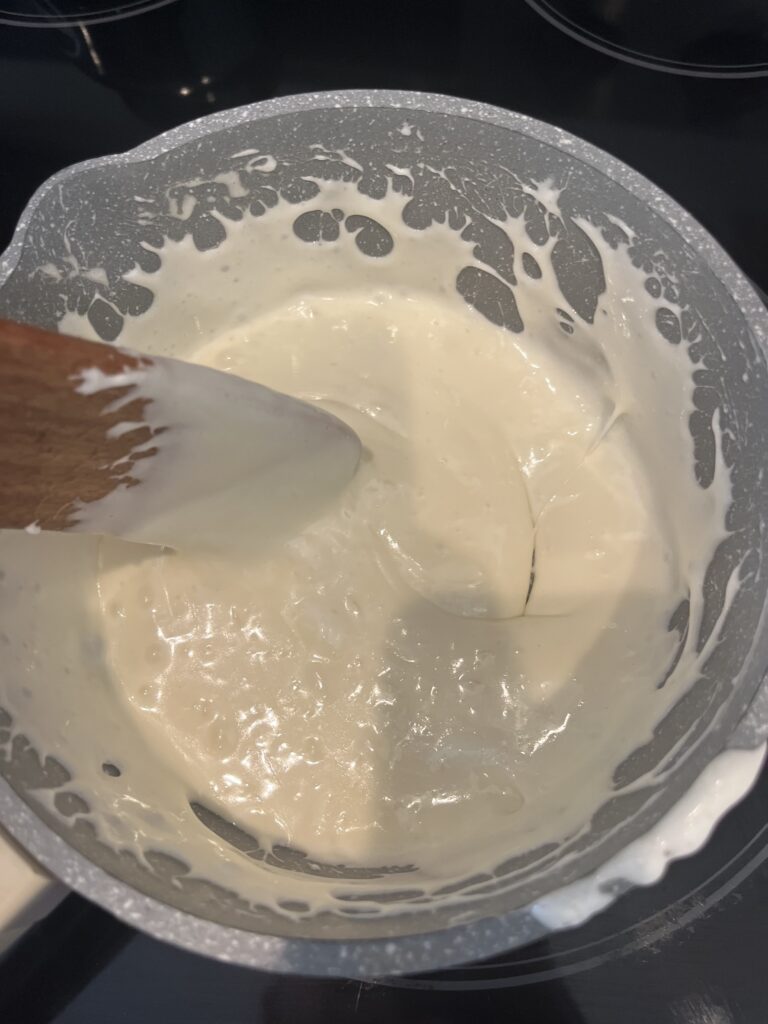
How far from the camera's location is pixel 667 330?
998mm

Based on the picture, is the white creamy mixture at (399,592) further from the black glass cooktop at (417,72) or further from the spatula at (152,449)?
the black glass cooktop at (417,72)

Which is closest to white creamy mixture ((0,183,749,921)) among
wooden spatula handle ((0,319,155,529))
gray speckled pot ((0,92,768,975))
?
gray speckled pot ((0,92,768,975))

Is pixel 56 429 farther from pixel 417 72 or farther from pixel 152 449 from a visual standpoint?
pixel 417 72

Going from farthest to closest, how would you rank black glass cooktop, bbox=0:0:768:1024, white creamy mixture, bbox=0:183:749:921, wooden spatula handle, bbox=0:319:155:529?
1. black glass cooktop, bbox=0:0:768:1024
2. white creamy mixture, bbox=0:183:749:921
3. wooden spatula handle, bbox=0:319:155:529

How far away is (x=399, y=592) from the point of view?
108cm

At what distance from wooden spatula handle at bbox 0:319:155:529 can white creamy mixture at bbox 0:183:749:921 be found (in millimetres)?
194

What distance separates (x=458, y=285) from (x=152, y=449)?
22.6 inches

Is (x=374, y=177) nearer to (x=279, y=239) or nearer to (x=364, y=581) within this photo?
(x=279, y=239)

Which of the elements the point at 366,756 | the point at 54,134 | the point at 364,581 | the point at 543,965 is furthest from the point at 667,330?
the point at 54,134

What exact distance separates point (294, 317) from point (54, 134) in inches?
16.0

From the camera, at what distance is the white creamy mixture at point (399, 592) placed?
0.97 m

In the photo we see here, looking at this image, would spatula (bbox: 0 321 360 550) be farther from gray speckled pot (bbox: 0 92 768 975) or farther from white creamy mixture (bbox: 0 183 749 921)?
gray speckled pot (bbox: 0 92 768 975)

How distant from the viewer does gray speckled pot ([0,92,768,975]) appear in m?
0.71

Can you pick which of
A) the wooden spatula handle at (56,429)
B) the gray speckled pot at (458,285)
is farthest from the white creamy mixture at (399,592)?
the wooden spatula handle at (56,429)
